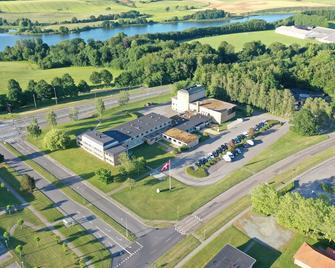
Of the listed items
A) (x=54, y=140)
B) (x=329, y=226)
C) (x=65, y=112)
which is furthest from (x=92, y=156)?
(x=329, y=226)

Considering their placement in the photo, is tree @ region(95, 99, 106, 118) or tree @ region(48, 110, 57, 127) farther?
tree @ region(95, 99, 106, 118)

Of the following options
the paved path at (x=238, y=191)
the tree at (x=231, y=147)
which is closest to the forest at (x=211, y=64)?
the paved path at (x=238, y=191)

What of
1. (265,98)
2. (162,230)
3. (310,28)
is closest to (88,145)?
(162,230)

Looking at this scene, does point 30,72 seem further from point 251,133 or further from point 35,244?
point 35,244

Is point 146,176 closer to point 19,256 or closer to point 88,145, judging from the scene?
point 88,145

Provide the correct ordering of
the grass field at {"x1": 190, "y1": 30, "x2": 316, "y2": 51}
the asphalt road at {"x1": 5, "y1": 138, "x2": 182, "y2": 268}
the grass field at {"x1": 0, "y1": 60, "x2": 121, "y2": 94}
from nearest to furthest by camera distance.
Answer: the asphalt road at {"x1": 5, "y1": 138, "x2": 182, "y2": 268}
the grass field at {"x1": 0, "y1": 60, "x2": 121, "y2": 94}
the grass field at {"x1": 190, "y1": 30, "x2": 316, "y2": 51}

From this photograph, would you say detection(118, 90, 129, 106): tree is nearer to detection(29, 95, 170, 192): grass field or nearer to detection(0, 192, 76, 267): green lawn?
detection(29, 95, 170, 192): grass field

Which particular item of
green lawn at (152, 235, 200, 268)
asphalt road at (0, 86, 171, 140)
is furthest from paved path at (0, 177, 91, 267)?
asphalt road at (0, 86, 171, 140)

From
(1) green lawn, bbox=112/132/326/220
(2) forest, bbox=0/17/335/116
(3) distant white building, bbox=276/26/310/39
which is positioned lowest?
(1) green lawn, bbox=112/132/326/220
